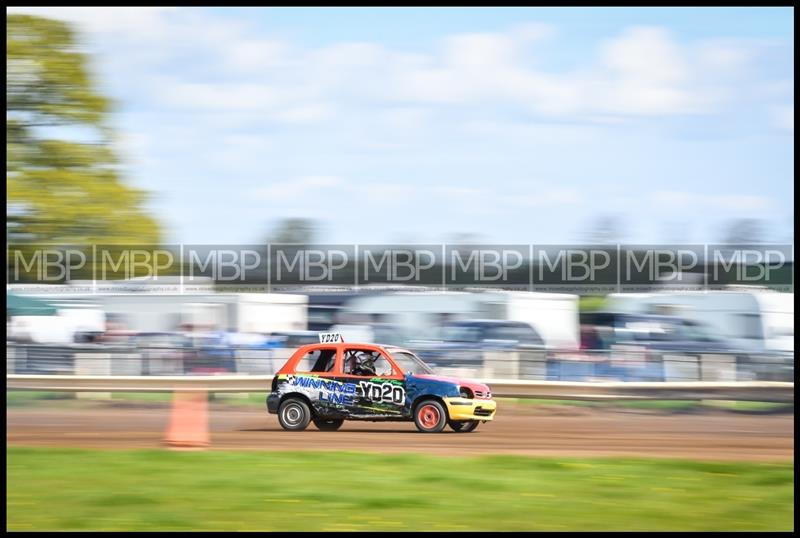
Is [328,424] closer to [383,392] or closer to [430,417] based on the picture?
[383,392]

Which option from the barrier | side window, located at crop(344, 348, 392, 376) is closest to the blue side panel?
side window, located at crop(344, 348, 392, 376)

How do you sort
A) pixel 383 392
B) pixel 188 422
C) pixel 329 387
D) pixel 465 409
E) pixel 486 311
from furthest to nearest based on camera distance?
pixel 486 311 < pixel 188 422 < pixel 329 387 < pixel 383 392 < pixel 465 409

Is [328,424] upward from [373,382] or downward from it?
downward

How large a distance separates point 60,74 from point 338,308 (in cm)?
1054

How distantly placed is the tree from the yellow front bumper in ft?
29.1

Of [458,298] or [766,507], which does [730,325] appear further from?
[766,507]

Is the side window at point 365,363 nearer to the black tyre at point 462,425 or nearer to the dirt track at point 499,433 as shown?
the dirt track at point 499,433

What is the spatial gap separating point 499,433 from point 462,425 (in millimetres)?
625

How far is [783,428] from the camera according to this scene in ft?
57.2

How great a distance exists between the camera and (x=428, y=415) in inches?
613

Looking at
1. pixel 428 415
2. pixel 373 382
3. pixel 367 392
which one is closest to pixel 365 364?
pixel 373 382

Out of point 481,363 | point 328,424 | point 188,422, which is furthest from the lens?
point 481,363

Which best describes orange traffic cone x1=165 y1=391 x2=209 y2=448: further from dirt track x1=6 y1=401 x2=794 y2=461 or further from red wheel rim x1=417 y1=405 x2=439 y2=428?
red wheel rim x1=417 y1=405 x2=439 y2=428

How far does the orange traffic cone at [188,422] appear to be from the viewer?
14.0m
